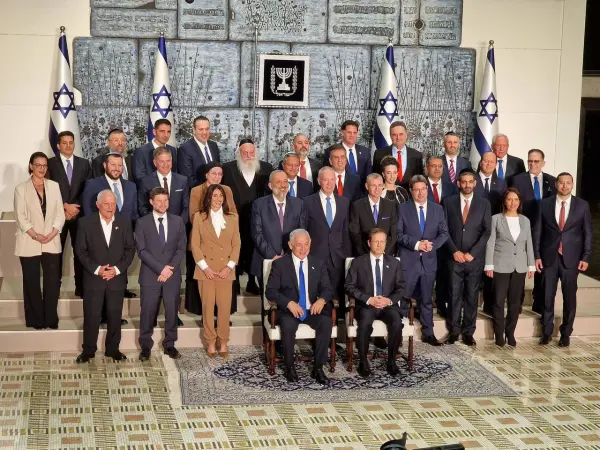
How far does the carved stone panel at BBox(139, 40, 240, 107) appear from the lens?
1041cm

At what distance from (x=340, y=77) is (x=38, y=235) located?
4079mm

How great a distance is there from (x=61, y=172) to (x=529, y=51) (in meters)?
5.58

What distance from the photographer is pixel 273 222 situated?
27.6 ft

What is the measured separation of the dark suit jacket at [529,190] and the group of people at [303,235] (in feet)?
0.04

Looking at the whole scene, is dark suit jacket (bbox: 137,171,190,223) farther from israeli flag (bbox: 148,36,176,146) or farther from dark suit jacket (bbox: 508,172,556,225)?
dark suit jacket (bbox: 508,172,556,225)

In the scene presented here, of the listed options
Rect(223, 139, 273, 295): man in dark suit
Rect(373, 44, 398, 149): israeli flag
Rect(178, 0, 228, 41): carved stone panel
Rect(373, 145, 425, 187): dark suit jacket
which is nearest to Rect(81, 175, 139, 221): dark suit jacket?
Rect(223, 139, 273, 295): man in dark suit

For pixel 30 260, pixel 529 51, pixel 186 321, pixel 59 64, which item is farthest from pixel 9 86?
pixel 529 51

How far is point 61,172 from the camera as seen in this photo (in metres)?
8.67

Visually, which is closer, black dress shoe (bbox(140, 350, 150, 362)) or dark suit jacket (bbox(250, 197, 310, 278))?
black dress shoe (bbox(140, 350, 150, 362))

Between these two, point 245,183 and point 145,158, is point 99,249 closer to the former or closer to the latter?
point 145,158

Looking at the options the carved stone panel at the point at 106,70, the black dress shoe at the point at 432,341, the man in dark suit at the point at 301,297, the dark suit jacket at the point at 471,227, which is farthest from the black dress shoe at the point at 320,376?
the carved stone panel at the point at 106,70

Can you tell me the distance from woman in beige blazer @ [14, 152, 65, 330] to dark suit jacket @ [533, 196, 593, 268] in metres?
4.38

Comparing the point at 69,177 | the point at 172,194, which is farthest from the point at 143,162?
the point at 69,177

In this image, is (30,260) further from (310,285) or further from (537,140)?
(537,140)
